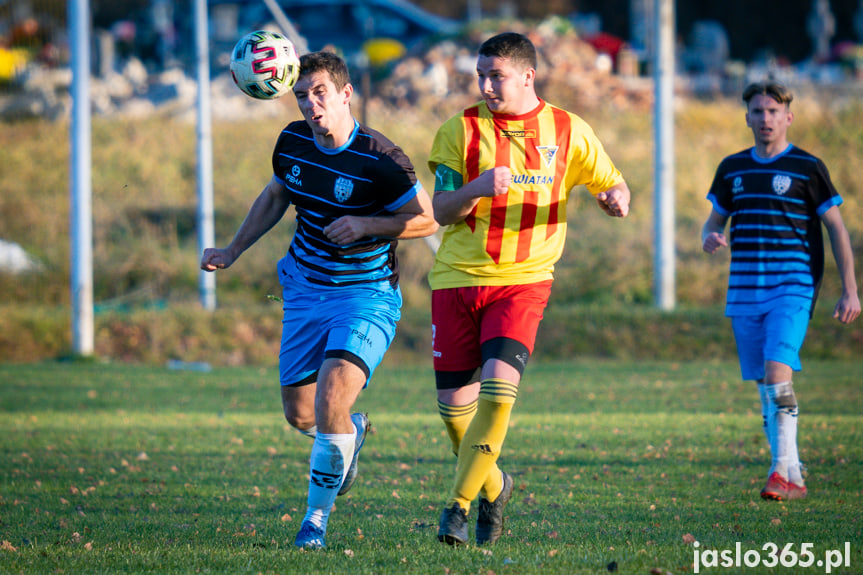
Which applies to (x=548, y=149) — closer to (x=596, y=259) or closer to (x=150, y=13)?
(x=596, y=259)

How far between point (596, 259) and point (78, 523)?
596 inches

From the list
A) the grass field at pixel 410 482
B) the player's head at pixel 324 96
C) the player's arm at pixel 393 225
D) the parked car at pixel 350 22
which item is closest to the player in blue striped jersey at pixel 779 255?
the grass field at pixel 410 482

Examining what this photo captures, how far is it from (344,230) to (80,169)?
1192 centimetres

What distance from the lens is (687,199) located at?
22750mm

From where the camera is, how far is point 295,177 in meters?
5.55

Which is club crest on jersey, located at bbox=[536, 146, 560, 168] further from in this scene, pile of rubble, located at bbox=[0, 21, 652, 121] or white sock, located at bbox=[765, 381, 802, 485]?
pile of rubble, located at bbox=[0, 21, 652, 121]

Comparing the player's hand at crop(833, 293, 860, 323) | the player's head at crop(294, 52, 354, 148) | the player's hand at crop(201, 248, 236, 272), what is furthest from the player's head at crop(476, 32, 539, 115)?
the player's hand at crop(833, 293, 860, 323)

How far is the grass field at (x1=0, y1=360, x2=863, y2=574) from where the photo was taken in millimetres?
4969

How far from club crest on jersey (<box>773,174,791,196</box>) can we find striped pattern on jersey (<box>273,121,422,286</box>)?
2.58 metres

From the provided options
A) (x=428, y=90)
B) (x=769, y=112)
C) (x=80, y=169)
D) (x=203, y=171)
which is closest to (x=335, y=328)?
(x=769, y=112)

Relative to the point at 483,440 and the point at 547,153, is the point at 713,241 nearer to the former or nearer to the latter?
the point at 547,153

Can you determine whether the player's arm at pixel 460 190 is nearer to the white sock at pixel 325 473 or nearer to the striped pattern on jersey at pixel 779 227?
the white sock at pixel 325 473

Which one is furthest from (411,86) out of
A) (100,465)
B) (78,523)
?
(78,523)

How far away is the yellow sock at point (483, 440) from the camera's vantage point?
504 cm
